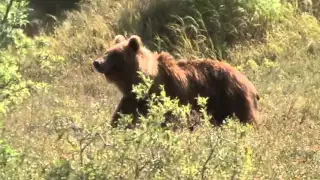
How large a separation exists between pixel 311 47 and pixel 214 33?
170cm

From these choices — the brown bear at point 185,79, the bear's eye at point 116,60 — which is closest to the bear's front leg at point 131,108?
the brown bear at point 185,79

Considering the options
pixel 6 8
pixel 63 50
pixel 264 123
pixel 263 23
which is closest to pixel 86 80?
pixel 63 50

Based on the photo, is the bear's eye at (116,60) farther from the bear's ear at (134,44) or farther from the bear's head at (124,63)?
the bear's ear at (134,44)

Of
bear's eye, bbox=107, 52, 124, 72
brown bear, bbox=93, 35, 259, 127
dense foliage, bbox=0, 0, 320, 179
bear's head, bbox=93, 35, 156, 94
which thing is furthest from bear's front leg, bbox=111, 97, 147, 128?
dense foliage, bbox=0, 0, 320, 179

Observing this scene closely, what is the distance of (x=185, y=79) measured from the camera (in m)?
8.57

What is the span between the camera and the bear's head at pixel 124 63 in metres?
8.52

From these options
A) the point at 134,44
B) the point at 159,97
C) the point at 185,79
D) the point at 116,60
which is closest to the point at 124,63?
the point at 116,60

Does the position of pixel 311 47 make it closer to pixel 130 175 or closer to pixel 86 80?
pixel 86 80

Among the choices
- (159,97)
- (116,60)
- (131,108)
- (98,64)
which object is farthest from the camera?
(116,60)

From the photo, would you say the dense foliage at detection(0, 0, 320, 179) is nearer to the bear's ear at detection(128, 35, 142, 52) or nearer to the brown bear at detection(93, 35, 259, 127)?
the brown bear at detection(93, 35, 259, 127)

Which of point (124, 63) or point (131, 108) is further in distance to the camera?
point (124, 63)

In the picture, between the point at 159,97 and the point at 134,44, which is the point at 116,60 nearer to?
the point at 134,44

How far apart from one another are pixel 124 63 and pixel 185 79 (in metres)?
0.71

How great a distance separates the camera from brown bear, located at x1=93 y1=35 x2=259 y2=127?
8.49m
